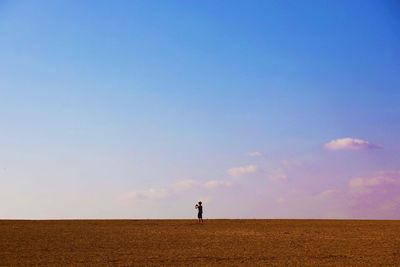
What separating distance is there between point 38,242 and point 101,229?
7519mm

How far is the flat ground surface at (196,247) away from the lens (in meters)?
19.2

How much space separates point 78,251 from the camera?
70.4 feet

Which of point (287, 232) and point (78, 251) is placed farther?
point (287, 232)

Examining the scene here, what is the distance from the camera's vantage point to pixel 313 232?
3097 cm

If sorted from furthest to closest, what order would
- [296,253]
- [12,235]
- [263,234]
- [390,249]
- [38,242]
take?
[263,234]
[12,235]
[38,242]
[390,249]
[296,253]

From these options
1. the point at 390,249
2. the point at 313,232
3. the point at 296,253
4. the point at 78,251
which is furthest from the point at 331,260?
the point at 313,232

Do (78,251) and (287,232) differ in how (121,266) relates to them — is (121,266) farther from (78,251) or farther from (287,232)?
(287,232)

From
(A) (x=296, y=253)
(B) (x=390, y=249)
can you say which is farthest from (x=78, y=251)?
(B) (x=390, y=249)

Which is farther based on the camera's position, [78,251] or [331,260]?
[78,251]

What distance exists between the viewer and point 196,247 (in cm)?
2302

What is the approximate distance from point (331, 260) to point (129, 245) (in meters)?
8.49

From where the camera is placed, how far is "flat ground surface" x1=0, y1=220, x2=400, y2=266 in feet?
63.1

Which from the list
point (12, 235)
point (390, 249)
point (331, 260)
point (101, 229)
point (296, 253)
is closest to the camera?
point (331, 260)

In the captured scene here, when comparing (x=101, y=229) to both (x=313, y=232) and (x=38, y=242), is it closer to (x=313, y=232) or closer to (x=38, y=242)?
(x=38, y=242)
